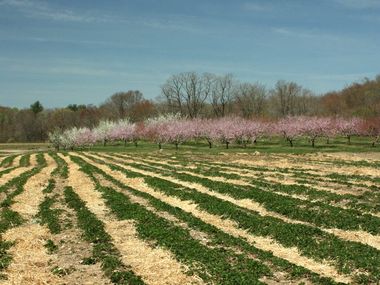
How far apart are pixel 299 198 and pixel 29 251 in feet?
39.6

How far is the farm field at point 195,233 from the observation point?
473 inches

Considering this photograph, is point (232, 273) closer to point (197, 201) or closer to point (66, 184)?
point (197, 201)

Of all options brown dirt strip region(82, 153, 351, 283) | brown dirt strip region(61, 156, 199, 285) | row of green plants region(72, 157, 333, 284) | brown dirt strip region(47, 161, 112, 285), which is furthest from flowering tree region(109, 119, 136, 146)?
brown dirt strip region(47, 161, 112, 285)

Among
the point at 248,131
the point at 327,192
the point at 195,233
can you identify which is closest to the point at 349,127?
the point at 248,131

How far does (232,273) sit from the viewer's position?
1177 cm

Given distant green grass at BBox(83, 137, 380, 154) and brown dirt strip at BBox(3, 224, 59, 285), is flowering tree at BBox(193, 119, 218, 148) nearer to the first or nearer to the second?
distant green grass at BBox(83, 137, 380, 154)

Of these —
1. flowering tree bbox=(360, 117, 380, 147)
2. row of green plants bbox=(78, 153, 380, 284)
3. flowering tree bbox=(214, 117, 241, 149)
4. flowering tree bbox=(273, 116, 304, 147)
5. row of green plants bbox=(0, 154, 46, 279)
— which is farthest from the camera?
flowering tree bbox=(273, 116, 304, 147)

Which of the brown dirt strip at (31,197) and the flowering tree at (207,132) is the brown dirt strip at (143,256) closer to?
the brown dirt strip at (31,197)

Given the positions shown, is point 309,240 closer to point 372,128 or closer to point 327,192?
point 327,192

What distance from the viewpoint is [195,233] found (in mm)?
16344

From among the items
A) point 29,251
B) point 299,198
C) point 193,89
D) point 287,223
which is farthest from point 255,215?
point 193,89

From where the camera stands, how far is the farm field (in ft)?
39.4

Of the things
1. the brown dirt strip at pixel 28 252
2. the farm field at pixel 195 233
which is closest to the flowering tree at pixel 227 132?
the farm field at pixel 195 233

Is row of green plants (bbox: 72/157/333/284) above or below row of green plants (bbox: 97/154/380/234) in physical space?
below
